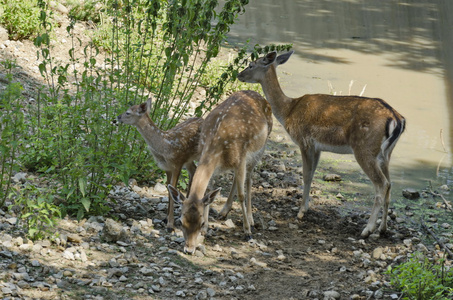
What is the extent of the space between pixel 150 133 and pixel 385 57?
863 centimetres

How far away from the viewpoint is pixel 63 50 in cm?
1209

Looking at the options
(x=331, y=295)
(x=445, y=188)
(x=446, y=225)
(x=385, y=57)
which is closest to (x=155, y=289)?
(x=331, y=295)

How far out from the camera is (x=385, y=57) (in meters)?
14.9

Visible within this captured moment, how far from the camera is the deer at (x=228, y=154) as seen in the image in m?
6.90

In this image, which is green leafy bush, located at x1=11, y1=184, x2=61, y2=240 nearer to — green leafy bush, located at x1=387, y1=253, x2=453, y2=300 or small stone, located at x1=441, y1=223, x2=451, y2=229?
green leafy bush, located at x1=387, y1=253, x2=453, y2=300

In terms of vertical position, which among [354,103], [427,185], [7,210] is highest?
[354,103]

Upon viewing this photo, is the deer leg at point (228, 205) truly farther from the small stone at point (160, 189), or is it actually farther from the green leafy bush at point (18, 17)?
the green leafy bush at point (18, 17)

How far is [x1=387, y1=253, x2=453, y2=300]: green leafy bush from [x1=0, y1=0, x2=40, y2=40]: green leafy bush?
7869 millimetres

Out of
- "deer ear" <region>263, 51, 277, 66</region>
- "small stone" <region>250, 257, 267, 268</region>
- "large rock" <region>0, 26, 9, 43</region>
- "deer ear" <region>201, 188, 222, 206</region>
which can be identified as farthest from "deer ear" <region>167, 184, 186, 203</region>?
"large rock" <region>0, 26, 9, 43</region>

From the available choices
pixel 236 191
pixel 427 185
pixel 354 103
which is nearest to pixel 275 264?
pixel 236 191

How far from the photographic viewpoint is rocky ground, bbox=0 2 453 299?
599 cm

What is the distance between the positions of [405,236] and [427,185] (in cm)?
176

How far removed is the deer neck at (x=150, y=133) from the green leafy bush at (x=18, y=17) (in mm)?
4739

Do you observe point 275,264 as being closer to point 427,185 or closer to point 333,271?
point 333,271
